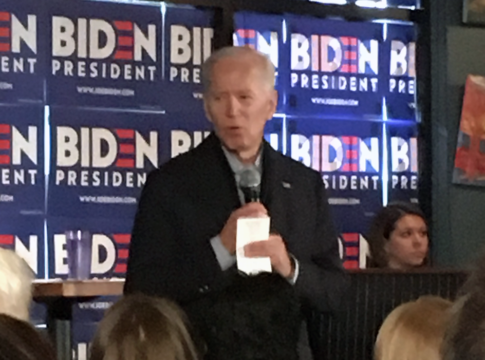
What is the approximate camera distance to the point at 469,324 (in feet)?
2.51

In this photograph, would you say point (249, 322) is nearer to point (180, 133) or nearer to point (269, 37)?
point (180, 133)

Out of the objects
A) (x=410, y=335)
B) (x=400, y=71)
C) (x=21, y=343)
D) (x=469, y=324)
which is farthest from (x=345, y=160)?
(x=469, y=324)

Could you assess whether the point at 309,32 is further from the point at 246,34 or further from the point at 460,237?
the point at 460,237

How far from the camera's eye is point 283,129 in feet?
16.7

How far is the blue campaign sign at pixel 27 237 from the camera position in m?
4.40

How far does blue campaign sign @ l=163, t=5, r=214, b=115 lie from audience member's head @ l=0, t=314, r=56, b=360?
378 cm

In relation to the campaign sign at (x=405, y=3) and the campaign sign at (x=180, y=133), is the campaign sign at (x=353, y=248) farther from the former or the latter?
the campaign sign at (x=405, y=3)

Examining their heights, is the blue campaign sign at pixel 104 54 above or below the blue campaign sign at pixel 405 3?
below

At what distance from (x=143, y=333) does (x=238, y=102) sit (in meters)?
0.78

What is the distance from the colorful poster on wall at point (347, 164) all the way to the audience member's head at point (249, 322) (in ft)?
9.63

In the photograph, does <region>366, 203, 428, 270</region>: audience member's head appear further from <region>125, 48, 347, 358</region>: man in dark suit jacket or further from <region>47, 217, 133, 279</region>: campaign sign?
<region>125, 48, 347, 358</region>: man in dark suit jacket

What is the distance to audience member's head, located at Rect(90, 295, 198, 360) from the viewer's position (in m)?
1.75

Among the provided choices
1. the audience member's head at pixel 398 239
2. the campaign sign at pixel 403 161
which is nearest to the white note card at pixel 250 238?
the audience member's head at pixel 398 239

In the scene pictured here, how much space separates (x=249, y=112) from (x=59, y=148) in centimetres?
232
